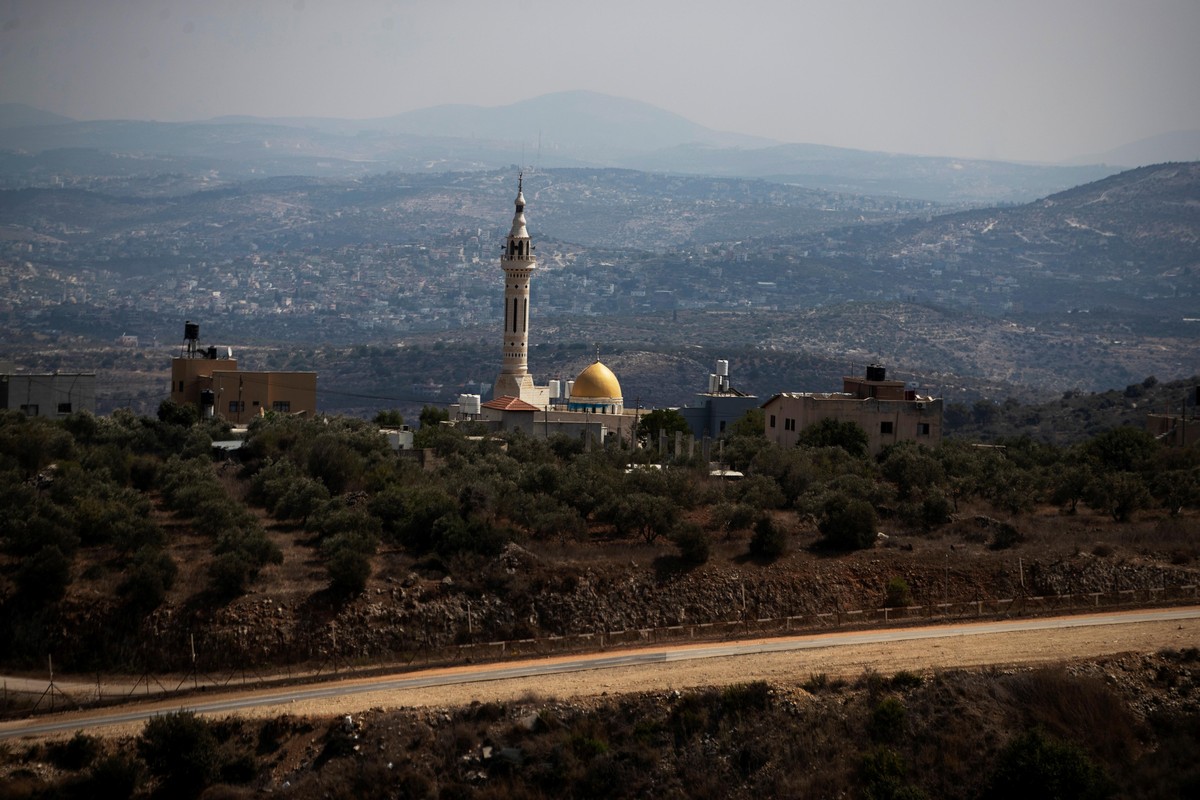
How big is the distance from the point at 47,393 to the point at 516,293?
27.3m

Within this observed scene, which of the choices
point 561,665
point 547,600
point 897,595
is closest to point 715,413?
point 897,595

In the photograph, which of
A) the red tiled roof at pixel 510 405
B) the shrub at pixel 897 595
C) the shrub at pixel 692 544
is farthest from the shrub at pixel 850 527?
the red tiled roof at pixel 510 405

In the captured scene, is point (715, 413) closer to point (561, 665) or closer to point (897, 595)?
point (897, 595)

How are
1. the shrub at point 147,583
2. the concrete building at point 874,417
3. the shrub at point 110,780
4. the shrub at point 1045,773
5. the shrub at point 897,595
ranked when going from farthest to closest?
1. the concrete building at point 874,417
2. the shrub at point 897,595
3. the shrub at point 147,583
4. the shrub at point 1045,773
5. the shrub at point 110,780

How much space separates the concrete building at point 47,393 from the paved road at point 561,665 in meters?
30.5

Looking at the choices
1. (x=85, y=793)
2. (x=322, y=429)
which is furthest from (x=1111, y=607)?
(x=322, y=429)

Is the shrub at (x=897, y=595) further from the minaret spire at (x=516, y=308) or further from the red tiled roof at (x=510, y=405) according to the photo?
the minaret spire at (x=516, y=308)

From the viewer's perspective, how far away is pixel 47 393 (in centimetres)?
5703

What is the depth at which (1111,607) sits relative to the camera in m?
33.8

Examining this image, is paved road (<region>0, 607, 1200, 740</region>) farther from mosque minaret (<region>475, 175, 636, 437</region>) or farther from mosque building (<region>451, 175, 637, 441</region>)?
mosque minaret (<region>475, 175, 636, 437</region>)

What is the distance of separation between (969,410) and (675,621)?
3971 inches

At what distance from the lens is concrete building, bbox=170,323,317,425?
61384mm

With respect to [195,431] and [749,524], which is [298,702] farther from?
[195,431]

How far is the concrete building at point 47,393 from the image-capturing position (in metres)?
56.1
